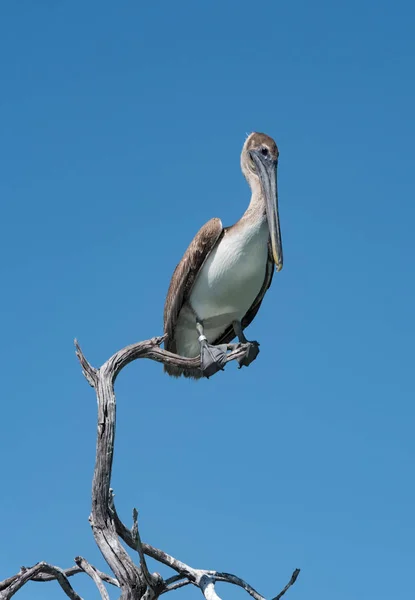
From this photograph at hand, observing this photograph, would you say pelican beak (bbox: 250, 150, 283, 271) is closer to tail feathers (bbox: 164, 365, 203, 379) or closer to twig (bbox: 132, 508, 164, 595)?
tail feathers (bbox: 164, 365, 203, 379)

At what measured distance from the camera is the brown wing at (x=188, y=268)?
7605mm

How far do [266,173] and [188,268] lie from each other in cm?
127

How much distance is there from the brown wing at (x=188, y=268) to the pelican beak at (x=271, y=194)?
484 mm

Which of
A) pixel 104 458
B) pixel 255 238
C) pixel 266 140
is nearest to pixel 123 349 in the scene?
pixel 104 458

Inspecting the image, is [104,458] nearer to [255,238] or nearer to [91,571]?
[91,571]

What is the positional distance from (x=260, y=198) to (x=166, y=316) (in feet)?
4.76

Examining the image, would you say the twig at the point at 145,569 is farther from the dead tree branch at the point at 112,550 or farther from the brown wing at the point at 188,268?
the brown wing at the point at 188,268

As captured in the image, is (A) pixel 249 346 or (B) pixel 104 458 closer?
(B) pixel 104 458

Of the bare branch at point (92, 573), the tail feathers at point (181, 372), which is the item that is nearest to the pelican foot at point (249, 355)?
the tail feathers at point (181, 372)

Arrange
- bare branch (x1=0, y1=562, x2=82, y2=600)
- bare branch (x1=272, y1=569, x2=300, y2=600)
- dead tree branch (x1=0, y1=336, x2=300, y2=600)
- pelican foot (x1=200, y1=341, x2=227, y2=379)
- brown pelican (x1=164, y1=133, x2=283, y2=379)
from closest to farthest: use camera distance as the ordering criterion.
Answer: dead tree branch (x1=0, y1=336, x2=300, y2=600), bare branch (x1=272, y1=569, x2=300, y2=600), bare branch (x1=0, y1=562, x2=82, y2=600), pelican foot (x1=200, y1=341, x2=227, y2=379), brown pelican (x1=164, y1=133, x2=283, y2=379)

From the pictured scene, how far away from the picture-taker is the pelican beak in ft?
24.7

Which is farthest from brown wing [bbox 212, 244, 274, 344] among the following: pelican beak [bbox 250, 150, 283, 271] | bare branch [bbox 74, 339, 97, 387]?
bare branch [bbox 74, 339, 97, 387]

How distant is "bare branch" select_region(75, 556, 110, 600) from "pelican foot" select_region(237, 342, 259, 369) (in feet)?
7.31

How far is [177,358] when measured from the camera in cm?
711
